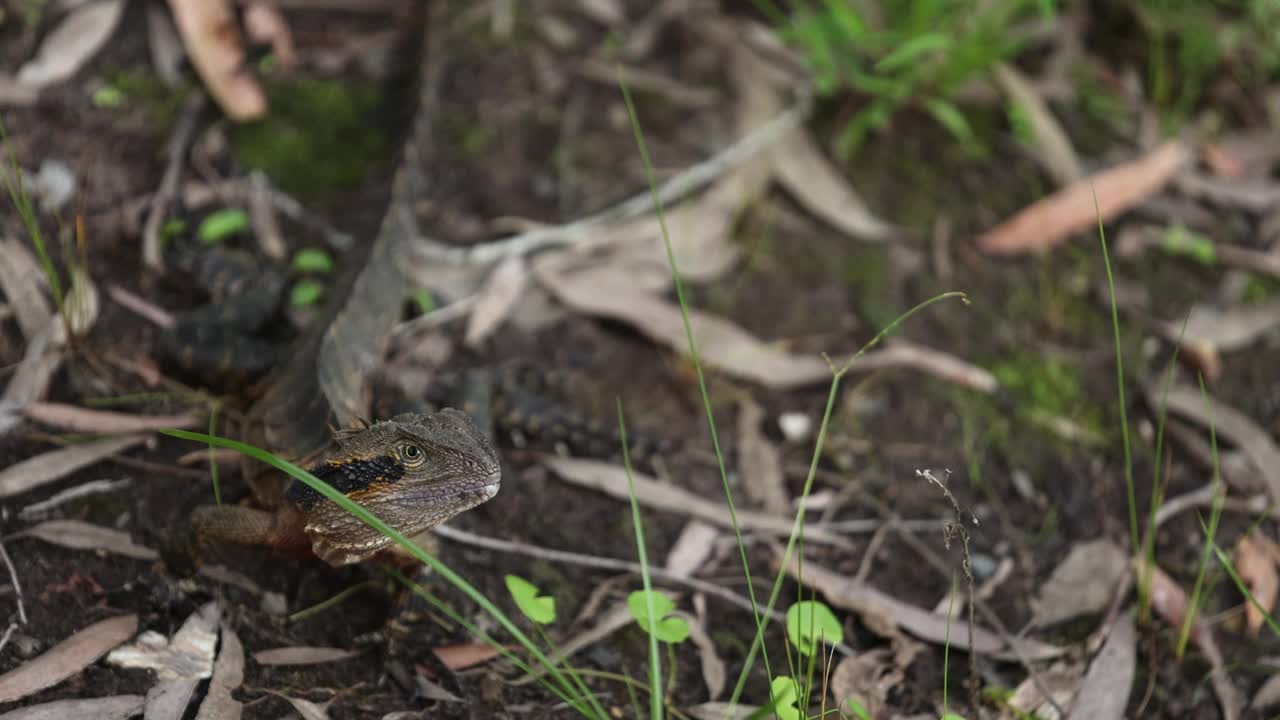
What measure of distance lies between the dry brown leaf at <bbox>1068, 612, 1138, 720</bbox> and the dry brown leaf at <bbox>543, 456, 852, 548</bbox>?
3.05ft

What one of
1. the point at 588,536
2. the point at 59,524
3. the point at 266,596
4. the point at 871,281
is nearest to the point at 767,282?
the point at 871,281

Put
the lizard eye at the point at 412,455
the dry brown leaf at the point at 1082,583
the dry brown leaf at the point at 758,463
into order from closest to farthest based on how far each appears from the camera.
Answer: the lizard eye at the point at 412,455
the dry brown leaf at the point at 1082,583
the dry brown leaf at the point at 758,463

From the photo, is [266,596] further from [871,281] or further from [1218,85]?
[1218,85]

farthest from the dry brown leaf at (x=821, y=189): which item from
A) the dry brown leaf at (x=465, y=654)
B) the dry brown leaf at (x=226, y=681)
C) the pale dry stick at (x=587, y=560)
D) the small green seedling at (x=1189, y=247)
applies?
the dry brown leaf at (x=226, y=681)

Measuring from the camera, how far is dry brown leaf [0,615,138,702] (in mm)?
3096

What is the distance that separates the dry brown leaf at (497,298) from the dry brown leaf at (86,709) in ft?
6.94

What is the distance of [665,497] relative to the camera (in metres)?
4.39

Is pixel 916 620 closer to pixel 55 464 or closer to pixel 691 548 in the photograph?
Result: pixel 691 548

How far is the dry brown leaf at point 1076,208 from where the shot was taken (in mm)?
5477

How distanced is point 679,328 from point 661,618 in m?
1.69

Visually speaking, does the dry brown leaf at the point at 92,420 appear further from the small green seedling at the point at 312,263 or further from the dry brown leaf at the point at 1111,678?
the dry brown leaf at the point at 1111,678

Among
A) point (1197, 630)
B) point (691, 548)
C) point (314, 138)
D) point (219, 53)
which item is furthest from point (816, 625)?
point (219, 53)

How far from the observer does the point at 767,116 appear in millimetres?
5844

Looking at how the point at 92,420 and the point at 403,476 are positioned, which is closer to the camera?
the point at 403,476
